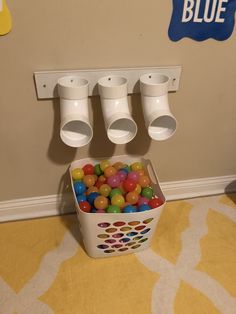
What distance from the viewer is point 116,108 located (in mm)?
882

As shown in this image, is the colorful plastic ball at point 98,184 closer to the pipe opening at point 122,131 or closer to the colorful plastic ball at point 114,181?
the colorful plastic ball at point 114,181

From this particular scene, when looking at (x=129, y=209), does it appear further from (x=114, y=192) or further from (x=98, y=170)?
(x=98, y=170)

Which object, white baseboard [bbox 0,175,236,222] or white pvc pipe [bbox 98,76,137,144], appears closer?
white pvc pipe [bbox 98,76,137,144]

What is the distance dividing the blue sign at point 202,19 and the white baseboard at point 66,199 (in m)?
0.61

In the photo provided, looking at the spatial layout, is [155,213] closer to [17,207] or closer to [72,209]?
[72,209]

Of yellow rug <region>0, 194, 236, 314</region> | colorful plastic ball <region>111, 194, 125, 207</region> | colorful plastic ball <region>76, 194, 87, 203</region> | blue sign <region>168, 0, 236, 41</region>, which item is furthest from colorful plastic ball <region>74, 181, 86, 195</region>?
blue sign <region>168, 0, 236, 41</region>

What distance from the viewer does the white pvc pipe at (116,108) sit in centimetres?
87

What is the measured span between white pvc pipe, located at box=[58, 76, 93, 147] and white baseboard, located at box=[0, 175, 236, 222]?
1.15ft

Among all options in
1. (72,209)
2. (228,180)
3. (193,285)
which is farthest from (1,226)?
(228,180)

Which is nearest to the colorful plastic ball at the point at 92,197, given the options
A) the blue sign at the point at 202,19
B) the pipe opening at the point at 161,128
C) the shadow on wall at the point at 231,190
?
the pipe opening at the point at 161,128

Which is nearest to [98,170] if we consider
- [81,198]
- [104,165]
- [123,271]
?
[104,165]

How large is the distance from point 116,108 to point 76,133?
0.51 feet

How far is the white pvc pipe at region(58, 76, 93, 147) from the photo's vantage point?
Answer: 84 cm

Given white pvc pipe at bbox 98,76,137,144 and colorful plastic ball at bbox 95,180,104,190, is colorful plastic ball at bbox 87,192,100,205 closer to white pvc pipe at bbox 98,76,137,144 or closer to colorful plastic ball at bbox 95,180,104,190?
colorful plastic ball at bbox 95,180,104,190
